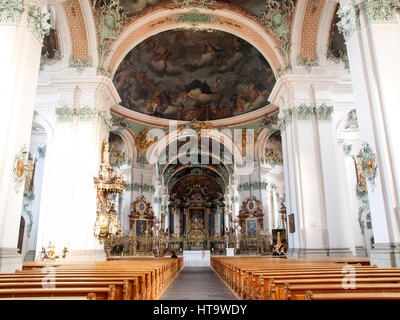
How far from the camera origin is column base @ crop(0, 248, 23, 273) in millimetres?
5336

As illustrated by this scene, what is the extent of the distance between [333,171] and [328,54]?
14.6 ft

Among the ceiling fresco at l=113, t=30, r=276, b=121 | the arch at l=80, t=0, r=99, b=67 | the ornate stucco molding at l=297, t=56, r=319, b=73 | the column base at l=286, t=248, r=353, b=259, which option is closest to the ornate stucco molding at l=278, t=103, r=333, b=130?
the ornate stucco molding at l=297, t=56, r=319, b=73

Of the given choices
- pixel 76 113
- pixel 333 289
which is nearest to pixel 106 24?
pixel 76 113

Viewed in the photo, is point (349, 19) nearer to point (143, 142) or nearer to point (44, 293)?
point (44, 293)

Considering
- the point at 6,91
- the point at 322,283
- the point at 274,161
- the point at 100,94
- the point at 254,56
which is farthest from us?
the point at 274,161

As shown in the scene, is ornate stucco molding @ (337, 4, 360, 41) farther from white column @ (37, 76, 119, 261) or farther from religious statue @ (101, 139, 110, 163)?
religious statue @ (101, 139, 110, 163)

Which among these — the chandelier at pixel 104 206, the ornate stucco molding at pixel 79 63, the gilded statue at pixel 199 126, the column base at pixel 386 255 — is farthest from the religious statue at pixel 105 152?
the gilded statue at pixel 199 126

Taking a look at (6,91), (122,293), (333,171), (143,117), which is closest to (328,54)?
(333,171)

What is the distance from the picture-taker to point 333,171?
10953 millimetres

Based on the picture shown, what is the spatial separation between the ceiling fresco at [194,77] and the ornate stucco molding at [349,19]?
12.5 metres

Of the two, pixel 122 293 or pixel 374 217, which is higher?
pixel 374 217

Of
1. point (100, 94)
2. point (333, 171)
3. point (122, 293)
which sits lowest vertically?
point (122, 293)
